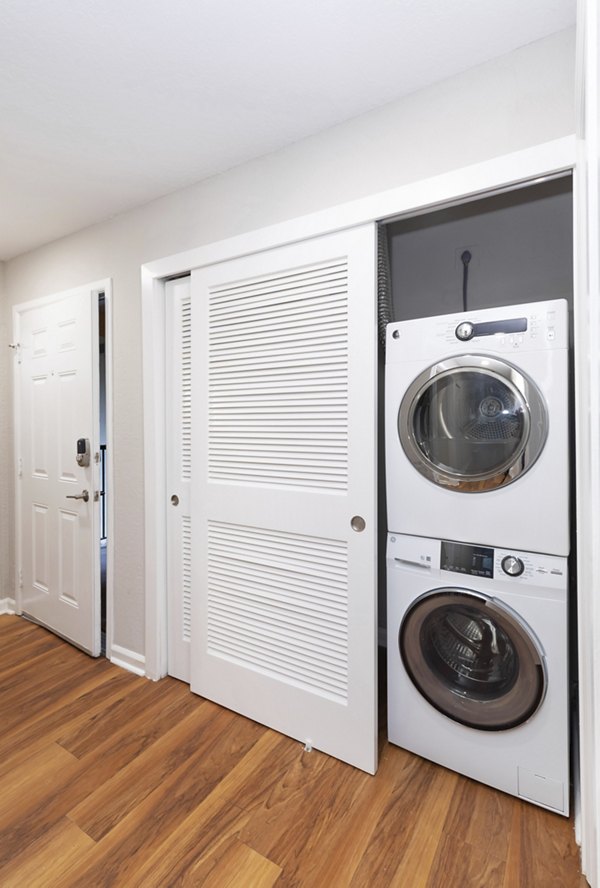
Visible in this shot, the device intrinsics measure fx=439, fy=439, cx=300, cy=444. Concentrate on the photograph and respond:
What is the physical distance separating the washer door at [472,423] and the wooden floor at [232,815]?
1.07 m

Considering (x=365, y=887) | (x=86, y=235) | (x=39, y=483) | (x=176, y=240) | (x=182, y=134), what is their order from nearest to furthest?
(x=365, y=887) < (x=182, y=134) < (x=176, y=240) < (x=86, y=235) < (x=39, y=483)

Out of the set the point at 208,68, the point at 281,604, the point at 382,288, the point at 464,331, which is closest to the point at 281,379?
the point at 382,288

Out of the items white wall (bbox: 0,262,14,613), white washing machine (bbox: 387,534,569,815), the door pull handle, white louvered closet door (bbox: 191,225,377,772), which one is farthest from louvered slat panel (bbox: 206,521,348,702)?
white wall (bbox: 0,262,14,613)

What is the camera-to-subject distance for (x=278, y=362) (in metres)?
1.83

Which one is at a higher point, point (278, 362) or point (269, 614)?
point (278, 362)

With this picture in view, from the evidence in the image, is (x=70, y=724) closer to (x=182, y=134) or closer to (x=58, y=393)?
(x=58, y=393)

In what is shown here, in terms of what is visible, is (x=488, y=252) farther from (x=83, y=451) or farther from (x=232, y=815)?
(x=232, y=815)

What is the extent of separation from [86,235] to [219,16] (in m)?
1.65

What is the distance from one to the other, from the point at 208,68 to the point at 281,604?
196cm

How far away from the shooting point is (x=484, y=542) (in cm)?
150

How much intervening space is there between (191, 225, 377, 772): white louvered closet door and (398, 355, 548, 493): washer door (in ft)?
0.61

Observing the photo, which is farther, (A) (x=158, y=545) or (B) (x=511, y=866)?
(A) (x=158, y=545)

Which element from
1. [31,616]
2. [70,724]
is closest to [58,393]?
[31,616]

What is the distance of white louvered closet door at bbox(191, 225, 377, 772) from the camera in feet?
5.37
